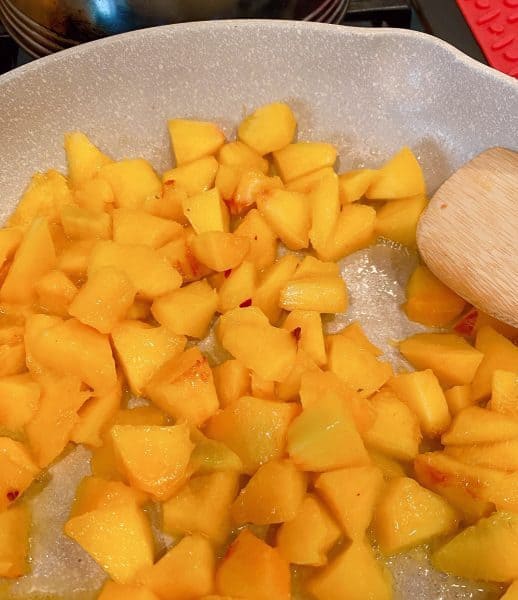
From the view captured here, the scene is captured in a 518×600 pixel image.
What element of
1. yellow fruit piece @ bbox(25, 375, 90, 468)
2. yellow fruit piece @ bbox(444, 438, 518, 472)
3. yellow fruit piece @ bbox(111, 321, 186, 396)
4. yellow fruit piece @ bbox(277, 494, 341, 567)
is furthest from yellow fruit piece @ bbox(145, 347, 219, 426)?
yellow fruit piece @ bbox(444, 438, 518, 472)

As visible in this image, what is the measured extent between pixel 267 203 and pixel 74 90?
47 cm

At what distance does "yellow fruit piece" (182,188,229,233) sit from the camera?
1310 mm

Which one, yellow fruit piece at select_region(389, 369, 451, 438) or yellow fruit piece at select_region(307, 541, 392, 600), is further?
yellow fruit piece at select_region(389, 369, 451, 438)

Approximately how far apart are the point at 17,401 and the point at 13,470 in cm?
12

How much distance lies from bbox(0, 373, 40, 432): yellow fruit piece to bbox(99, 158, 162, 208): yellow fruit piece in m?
0.43

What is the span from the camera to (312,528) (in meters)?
1.04

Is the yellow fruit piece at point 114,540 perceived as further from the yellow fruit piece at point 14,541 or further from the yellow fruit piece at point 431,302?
the yellow fruit piece at point 431,302

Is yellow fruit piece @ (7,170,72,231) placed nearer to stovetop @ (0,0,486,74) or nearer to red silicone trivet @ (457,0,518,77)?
stovetop @ (0,0,486,74)

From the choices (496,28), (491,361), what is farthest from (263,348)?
(496,28)

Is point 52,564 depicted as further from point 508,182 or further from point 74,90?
point 508,182

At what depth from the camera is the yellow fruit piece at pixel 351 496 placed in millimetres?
1051

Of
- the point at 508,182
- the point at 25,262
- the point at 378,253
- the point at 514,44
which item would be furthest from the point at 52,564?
the point at 514,44

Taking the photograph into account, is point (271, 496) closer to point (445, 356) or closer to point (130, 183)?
point (445, 356)

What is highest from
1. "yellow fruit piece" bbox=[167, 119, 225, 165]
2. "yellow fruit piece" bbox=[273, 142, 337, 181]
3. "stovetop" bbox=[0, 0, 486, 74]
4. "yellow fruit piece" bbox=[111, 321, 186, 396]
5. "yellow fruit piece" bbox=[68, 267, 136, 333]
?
"stovetop" bbox=[0, 0, 486, 74]
